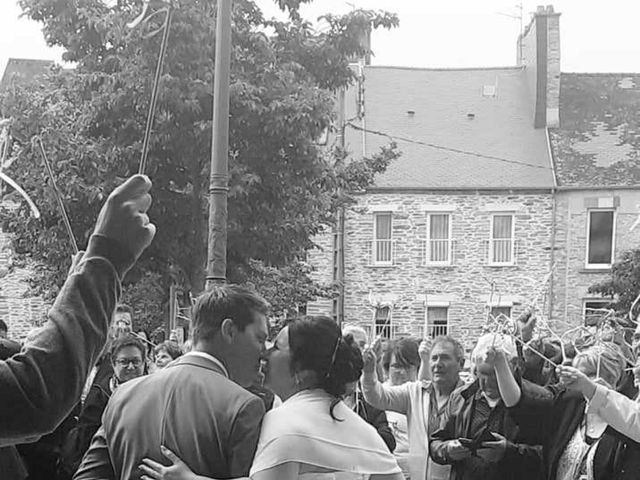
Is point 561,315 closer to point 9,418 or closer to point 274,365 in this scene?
point 274,365

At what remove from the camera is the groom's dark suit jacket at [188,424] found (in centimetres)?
271

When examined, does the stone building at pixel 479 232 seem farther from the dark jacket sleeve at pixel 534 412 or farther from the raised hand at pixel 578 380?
the raised hand at pixel 578 380

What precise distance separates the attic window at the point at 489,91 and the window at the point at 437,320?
8.24 m

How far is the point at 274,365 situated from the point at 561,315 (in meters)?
24.6

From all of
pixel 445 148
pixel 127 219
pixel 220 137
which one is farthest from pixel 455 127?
Result: pixel 127 219

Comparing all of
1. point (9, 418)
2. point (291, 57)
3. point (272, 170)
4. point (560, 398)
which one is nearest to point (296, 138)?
point (272, 170)

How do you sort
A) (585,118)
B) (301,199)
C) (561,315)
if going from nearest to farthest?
1. (301,199)
2. (561,315)
3. (585,118)

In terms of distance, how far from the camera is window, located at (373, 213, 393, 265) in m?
26.8

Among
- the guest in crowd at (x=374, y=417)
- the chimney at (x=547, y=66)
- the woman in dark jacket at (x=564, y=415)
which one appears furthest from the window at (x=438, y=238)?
the woman in dark jacket at (x=564, y=415)

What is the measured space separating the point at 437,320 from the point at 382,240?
3.03 meters

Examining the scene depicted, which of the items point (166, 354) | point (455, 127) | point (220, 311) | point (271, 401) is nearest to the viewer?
point (220, 311)

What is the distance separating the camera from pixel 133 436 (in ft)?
9.12

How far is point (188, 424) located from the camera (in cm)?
272

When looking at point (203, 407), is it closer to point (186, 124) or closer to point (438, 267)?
point (186, 124)
